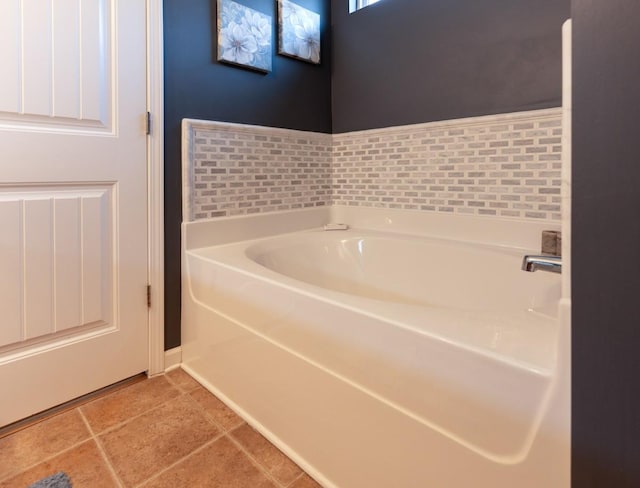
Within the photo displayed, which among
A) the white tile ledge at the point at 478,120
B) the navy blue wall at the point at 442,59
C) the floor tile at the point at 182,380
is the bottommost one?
the floor tile at the point at 182,380

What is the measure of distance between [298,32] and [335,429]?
195cm

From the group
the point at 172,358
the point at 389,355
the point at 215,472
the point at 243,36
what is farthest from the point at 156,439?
the point at 243,36

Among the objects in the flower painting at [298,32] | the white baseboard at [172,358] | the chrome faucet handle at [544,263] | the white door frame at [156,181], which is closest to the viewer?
the chrome faucet handle at [544,263]

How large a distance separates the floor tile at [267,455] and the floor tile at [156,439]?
10 cm

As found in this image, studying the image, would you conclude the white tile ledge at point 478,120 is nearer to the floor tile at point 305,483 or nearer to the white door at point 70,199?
the white door at point 70,199

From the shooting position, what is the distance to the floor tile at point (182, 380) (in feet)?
5.01

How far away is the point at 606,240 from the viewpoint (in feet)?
1.67

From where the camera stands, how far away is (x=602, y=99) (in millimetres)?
504

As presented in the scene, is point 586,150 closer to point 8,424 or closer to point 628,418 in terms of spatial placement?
point 628,418

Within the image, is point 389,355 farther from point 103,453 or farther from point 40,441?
point 40,441

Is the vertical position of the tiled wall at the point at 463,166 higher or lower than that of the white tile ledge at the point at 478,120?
lower

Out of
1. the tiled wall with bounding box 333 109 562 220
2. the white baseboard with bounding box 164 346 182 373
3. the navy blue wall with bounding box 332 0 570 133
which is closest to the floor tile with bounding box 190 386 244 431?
the white baseboard with bounding box 164 346 182 373

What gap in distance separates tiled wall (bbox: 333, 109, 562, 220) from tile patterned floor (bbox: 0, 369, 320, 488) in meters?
1.29

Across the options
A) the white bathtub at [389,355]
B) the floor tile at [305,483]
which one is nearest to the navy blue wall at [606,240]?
the white bathtub at [389,355]
